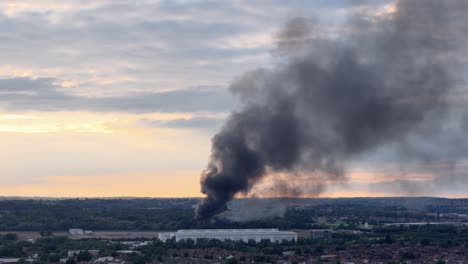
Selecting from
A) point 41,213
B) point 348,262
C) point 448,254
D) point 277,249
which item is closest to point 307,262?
point 348,262

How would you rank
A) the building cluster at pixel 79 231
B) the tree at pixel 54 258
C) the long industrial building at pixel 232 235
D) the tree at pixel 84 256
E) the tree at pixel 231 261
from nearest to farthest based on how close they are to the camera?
the tree at pixel 231 261
the tree at pixel 84 256
the tree at pixel 54 258
the long industrial building at pixel 232 235
the building cluster at pixel 79 231

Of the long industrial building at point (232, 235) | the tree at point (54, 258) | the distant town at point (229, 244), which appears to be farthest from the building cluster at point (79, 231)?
the tree at point (54, 258)

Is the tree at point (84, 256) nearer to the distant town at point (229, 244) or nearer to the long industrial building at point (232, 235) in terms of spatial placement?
the distant town at point (229, 244)

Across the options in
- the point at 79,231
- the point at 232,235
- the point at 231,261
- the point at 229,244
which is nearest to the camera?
the point at 231,261

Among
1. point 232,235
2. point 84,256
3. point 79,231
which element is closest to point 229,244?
point 232,235

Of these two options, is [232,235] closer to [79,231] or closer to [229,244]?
[229,244]

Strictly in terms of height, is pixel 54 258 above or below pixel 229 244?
below

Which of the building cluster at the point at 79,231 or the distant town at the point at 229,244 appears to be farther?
the building cluster at the point at 79,231

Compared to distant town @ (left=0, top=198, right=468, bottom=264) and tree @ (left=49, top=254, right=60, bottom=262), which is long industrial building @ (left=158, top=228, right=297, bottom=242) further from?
tree @ (left=49, top=254, right=60, bottom=262)

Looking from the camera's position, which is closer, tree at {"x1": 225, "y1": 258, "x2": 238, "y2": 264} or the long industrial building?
tree at {"x1": 225, "y1": 258, "x2": 238, "y2": 264}

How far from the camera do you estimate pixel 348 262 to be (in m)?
98.7

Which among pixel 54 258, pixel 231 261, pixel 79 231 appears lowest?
pixel 231 261

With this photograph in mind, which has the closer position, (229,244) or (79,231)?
(229,244)

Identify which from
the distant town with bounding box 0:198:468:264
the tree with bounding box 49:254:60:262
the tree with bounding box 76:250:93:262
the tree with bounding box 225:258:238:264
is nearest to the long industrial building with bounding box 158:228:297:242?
the distant town with bounding box 0:198:468:264
